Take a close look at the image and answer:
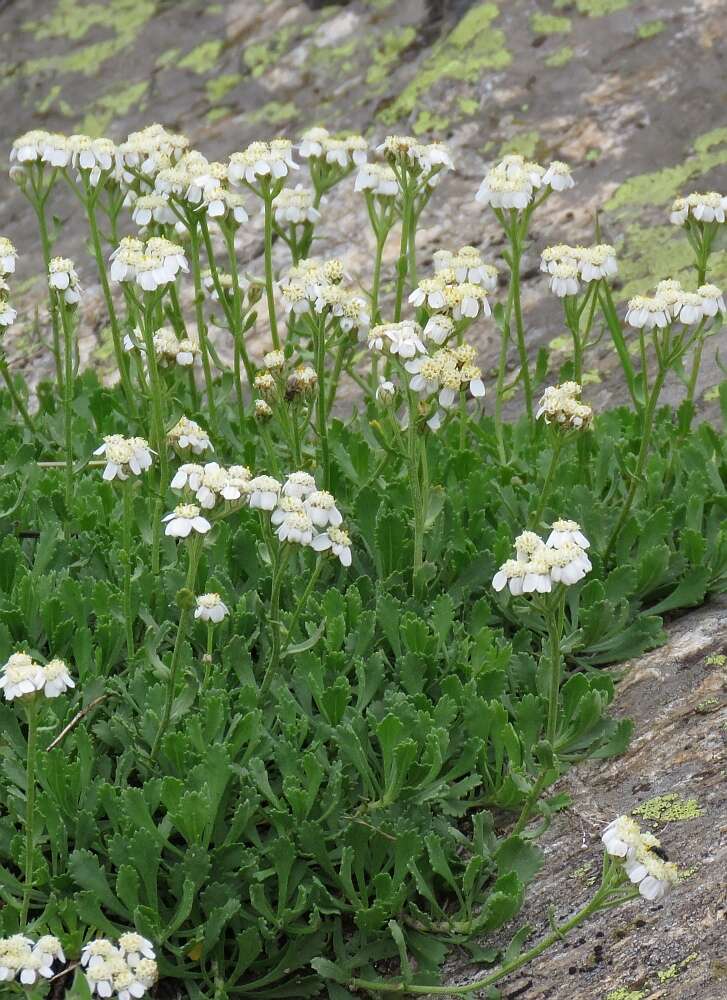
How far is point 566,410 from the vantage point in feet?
10.8

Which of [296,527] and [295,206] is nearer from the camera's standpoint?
[296,527]

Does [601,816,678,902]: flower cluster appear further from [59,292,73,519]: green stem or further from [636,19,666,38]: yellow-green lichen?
[636,19,666,38]: yellow-green lichen

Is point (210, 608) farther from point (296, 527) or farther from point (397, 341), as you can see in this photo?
point (397, 341)

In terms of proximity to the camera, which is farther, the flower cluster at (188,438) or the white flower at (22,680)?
the flower cluster at (188,438)

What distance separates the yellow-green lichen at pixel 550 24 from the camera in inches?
255

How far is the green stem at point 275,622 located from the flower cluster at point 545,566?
598 mm

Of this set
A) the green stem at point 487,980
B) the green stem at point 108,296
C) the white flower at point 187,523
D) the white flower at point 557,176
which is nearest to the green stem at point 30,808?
the white flower at point 187,523

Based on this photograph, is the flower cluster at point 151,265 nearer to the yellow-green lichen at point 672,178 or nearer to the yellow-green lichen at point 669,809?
the yellow-green lichen at point 669,809

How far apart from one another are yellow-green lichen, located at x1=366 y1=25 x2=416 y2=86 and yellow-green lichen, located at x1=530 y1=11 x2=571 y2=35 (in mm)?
699

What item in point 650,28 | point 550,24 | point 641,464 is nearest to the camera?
point 641,464

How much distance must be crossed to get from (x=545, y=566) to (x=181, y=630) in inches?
32.7

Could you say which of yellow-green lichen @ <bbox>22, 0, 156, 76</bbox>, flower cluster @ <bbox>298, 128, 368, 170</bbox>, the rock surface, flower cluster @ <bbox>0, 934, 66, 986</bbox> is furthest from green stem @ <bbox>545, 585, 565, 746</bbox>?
yellow-green lichen @ <bbox>22, 0, 156, 76</bbox>

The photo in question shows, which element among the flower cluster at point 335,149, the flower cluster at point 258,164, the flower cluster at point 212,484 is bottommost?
the flower cluster at point 212,484

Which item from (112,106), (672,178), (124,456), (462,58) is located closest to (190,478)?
(124,456)
